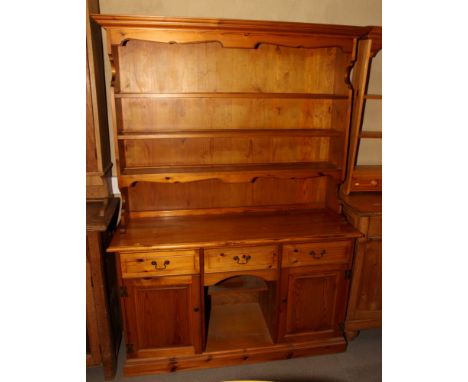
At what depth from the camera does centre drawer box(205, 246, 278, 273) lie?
1743 mm

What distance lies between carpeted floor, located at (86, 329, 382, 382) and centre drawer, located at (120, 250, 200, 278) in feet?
2.19

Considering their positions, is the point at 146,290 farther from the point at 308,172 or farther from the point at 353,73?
the point at 353,73

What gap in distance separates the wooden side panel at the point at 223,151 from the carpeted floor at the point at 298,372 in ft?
4.21

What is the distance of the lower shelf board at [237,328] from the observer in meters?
1.97

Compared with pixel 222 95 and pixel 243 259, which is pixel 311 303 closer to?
pixel 243 259

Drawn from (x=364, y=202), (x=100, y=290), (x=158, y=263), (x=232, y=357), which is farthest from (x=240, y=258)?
(x=364, y=202)

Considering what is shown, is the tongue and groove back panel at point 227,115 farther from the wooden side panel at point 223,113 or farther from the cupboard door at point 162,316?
the cupboard door at point 162,316

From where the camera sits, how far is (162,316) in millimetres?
1786

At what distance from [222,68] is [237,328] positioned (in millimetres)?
1710

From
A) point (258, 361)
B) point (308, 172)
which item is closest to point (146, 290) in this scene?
point (258, 361)

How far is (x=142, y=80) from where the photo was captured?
1865 mm

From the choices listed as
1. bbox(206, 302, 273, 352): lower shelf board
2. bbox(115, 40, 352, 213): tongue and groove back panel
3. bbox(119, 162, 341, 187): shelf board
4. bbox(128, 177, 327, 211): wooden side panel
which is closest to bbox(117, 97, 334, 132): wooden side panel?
bbox(115, 40, 352, 213): tongue and groove back panel

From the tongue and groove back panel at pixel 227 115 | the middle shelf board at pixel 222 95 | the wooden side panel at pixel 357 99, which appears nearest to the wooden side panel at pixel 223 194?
the tongue and groove back panel at pixel 227 115
